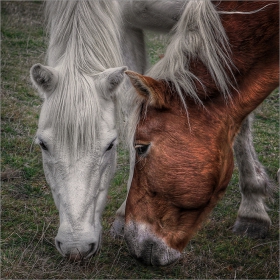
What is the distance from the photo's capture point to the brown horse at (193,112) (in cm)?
325

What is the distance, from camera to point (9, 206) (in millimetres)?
4805

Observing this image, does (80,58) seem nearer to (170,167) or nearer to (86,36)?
(86,36)

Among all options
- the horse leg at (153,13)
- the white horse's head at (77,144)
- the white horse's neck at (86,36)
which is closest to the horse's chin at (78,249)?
the white horse's head at (77,144)

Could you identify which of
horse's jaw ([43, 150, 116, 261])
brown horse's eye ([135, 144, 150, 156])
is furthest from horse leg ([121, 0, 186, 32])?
horse's jaw ([43, 150, 116, 261])

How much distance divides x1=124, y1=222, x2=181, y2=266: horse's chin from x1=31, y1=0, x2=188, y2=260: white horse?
26 cm

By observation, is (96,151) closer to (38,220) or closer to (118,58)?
(118,58)

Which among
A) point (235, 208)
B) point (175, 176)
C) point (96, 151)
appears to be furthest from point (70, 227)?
point (235, 208)

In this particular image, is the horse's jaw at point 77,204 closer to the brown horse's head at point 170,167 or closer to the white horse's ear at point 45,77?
the brown horse's head at point 170,167

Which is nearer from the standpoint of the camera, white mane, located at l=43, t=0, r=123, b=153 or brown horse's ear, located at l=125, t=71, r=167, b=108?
brown horse's ear, located at l=125, t=71, r=167, b=108

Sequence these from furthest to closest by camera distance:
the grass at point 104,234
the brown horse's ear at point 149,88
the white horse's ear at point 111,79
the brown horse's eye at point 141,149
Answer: the grass at point 104,234 → the white horse's ear at point 111,79 → the brown horse's eye at point 141,149 → the brown horse's ear at point 149,88

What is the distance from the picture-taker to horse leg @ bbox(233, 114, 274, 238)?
4.70 m

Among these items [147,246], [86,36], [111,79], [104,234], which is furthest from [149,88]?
[104,234]

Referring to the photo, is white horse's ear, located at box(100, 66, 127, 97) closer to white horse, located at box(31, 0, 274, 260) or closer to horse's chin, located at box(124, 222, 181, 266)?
white horse, located at box(31, 0, 274, 260)

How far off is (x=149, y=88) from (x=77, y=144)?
643 mm
